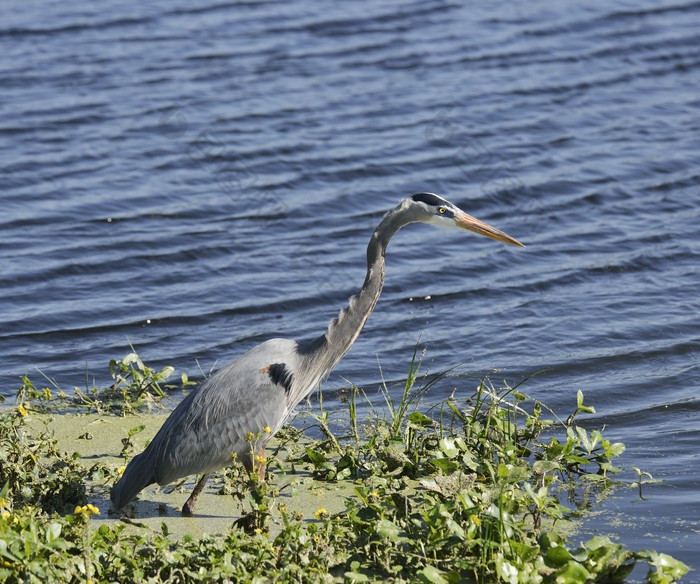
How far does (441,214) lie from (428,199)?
4.7 inches

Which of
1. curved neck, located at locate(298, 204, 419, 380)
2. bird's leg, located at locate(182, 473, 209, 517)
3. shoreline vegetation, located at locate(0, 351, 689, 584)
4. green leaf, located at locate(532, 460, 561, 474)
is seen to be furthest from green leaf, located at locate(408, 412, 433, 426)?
bird's leg, located at locate(182, 473, 209, 517)

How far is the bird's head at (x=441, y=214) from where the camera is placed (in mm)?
6145

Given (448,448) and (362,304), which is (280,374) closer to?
(362,304)

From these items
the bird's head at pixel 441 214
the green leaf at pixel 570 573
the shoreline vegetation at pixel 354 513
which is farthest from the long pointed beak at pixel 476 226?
the green leaf at pixel 570 573

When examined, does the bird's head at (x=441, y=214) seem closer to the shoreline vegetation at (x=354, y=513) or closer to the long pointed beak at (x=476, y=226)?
the long pointed beak at (x=476, y=226)

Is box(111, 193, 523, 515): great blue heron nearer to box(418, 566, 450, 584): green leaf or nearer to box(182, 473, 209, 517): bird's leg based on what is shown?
box(182, 473, 209, 517): bird's leg

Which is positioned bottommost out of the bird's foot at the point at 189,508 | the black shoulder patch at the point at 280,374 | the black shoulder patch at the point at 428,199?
the bird's foot at the point at 189,508

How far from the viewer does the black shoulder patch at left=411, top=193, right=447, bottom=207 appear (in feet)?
20.2

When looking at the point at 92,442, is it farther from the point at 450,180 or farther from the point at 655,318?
the point at 450,180

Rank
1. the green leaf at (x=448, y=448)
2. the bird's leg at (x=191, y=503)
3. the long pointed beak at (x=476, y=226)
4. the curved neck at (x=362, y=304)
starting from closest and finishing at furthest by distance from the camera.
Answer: the green leaf at (x=448, y=448) < the bird's leg at (x=191, y=503) < the curved neck at (x=362, y=304) < the long pointed beak at (x=476, y=226)

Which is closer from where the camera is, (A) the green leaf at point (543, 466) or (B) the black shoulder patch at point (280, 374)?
(A) the green leaf at point (543, 466)

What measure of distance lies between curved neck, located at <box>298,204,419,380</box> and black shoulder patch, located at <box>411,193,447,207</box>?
105 millimetres

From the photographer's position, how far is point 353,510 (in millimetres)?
4832

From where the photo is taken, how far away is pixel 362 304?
6066 millimetres
